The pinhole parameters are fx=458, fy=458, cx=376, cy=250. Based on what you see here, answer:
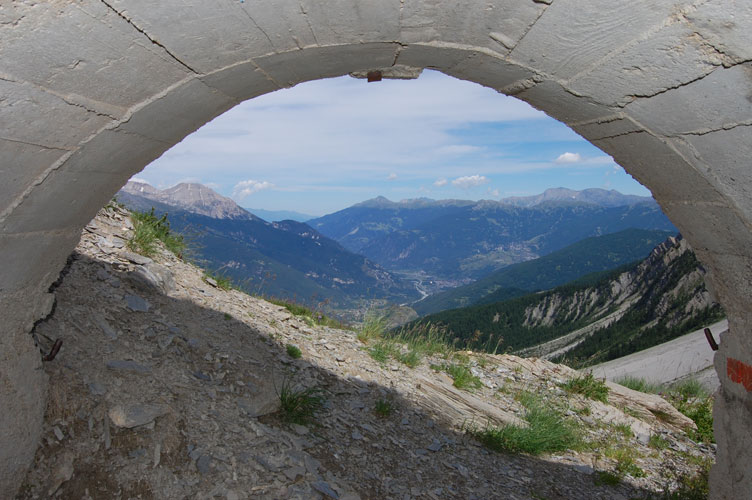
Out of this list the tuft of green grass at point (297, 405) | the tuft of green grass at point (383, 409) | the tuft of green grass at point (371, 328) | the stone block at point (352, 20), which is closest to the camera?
the stone block at point (352, 20)

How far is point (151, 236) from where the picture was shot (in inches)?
338

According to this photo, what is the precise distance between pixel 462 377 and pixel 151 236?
651 cm

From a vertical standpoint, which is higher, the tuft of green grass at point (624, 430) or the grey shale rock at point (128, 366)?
the grey shale rock at point (128, 366)

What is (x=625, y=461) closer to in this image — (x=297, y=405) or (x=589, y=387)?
(x=589, y=387)

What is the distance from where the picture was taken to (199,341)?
6215 mm

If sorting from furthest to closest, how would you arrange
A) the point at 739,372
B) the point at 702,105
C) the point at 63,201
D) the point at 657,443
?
the point at 657,443
the point at 739,372
the point at 63,201
the point at 702,105

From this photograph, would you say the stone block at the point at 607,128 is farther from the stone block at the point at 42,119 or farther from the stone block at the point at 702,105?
the stone block at the point at 42,119

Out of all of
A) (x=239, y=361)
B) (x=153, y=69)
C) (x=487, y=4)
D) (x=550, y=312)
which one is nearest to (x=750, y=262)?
(x=487, y=4)

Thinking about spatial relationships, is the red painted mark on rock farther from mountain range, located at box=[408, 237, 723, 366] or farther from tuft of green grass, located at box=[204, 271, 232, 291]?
mountain range, located at box=[408, 237, 723, 366]

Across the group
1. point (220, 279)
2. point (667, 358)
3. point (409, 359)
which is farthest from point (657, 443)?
point (667, 358)

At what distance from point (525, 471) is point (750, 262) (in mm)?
4402

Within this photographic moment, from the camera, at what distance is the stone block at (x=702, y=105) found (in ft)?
7.20

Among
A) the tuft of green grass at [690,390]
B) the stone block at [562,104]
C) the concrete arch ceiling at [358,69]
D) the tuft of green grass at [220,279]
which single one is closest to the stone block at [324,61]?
the concrete arch ceiling at [358,69]

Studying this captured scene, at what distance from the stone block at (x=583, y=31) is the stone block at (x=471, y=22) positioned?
0.07 m
